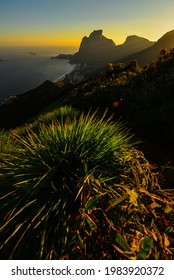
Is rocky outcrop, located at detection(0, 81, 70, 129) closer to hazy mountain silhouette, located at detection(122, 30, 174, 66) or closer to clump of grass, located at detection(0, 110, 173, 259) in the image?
clump of grass, located at detection(0, 110, 173, 259)

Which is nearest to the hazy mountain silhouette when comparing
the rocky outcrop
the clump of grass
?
the rocky outcrop

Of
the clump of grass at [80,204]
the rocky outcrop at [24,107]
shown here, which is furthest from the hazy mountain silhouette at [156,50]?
the clump of grass at [80,204]

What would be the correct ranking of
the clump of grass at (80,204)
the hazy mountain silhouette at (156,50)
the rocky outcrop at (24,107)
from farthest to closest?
the hazy mountain silhouette at (156,50) → the rocky outcrop at (24,107) → the clump of grass at (80,204)

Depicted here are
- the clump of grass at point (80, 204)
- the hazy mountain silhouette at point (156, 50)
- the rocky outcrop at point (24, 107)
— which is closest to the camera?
the clump of grass at point (80, 204)

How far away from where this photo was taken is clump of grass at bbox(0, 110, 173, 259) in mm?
2771

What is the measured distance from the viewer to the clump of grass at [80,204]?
2771 millimetres

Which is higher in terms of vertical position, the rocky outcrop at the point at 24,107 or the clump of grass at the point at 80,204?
the clump of grass at the point at 80,204

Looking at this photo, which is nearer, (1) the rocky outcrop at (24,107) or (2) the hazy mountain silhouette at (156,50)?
(1) the rocky outcrop at (24,107)

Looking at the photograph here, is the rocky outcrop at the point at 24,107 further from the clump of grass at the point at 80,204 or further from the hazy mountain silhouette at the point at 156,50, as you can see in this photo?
the hazy mountain silhouette at the point at 156,50

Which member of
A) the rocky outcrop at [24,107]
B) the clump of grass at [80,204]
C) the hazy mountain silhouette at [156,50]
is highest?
the hazy mountain silhouette at [156,50]

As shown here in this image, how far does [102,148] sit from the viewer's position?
4082 mm

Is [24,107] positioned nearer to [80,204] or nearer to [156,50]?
[80,204]

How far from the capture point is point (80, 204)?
11.1 feet
